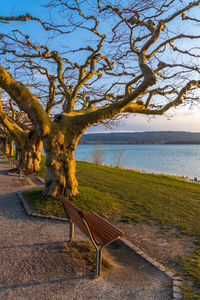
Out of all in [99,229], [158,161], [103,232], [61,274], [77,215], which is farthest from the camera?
[158,161]

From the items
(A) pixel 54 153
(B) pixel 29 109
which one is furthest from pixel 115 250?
(B) pixel 29 109

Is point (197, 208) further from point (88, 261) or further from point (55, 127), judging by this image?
point (55, 127)

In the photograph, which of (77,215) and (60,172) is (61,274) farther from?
(60,172)

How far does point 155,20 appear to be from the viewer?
19.3 ft

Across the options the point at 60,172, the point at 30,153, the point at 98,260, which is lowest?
the point at 98,260

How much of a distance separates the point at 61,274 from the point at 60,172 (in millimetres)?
3931

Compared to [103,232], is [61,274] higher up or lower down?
lower down

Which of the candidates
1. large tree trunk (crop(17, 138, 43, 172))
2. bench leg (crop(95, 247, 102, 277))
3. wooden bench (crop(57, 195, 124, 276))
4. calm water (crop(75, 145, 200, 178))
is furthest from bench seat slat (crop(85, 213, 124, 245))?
calm water (crop(75, 145, 200, 178))

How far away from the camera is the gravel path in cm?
277

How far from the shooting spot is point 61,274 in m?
3.17

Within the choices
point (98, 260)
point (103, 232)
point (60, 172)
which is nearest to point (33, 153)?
point (60, 172)

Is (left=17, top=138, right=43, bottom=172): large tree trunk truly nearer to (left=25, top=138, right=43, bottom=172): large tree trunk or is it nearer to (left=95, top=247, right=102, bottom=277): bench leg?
(left=25, top=138, right=43, bottom=172): large tree trunk

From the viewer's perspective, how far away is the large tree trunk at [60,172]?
6.73 metres

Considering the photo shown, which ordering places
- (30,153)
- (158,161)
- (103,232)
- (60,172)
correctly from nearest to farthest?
1. (103,232)
2. (60,172)
3. (30,153)
4. (158,161)
